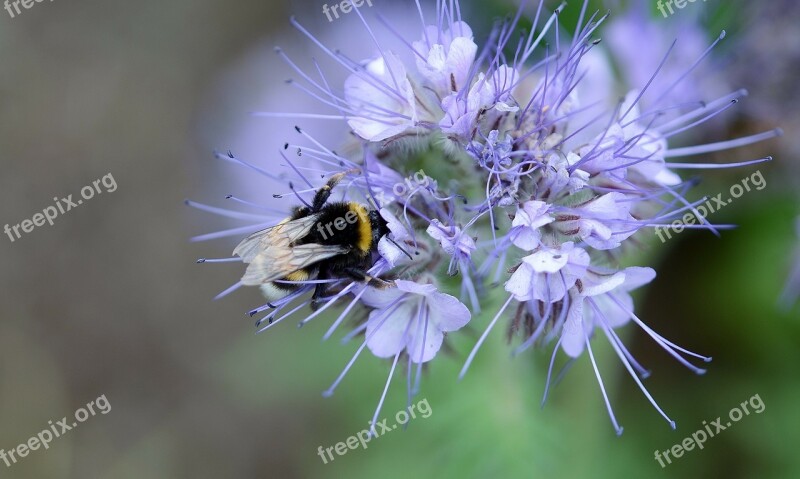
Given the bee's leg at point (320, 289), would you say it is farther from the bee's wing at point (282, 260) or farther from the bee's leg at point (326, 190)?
the bee's leg at point (326, 190)

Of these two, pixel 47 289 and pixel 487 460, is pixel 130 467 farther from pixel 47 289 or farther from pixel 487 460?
pixel 487 460

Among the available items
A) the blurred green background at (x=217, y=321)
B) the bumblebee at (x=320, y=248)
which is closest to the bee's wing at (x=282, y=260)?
the bumblebee at (x=320, y=248)

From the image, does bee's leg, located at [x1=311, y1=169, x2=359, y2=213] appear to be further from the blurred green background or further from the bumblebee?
the blurred green background

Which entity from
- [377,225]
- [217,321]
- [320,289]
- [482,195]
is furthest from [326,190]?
[217,321]

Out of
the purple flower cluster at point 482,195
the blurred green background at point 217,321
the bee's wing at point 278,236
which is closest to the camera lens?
the purple flower cluster at point 482,195

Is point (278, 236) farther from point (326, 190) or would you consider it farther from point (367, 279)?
point (367, 279)
